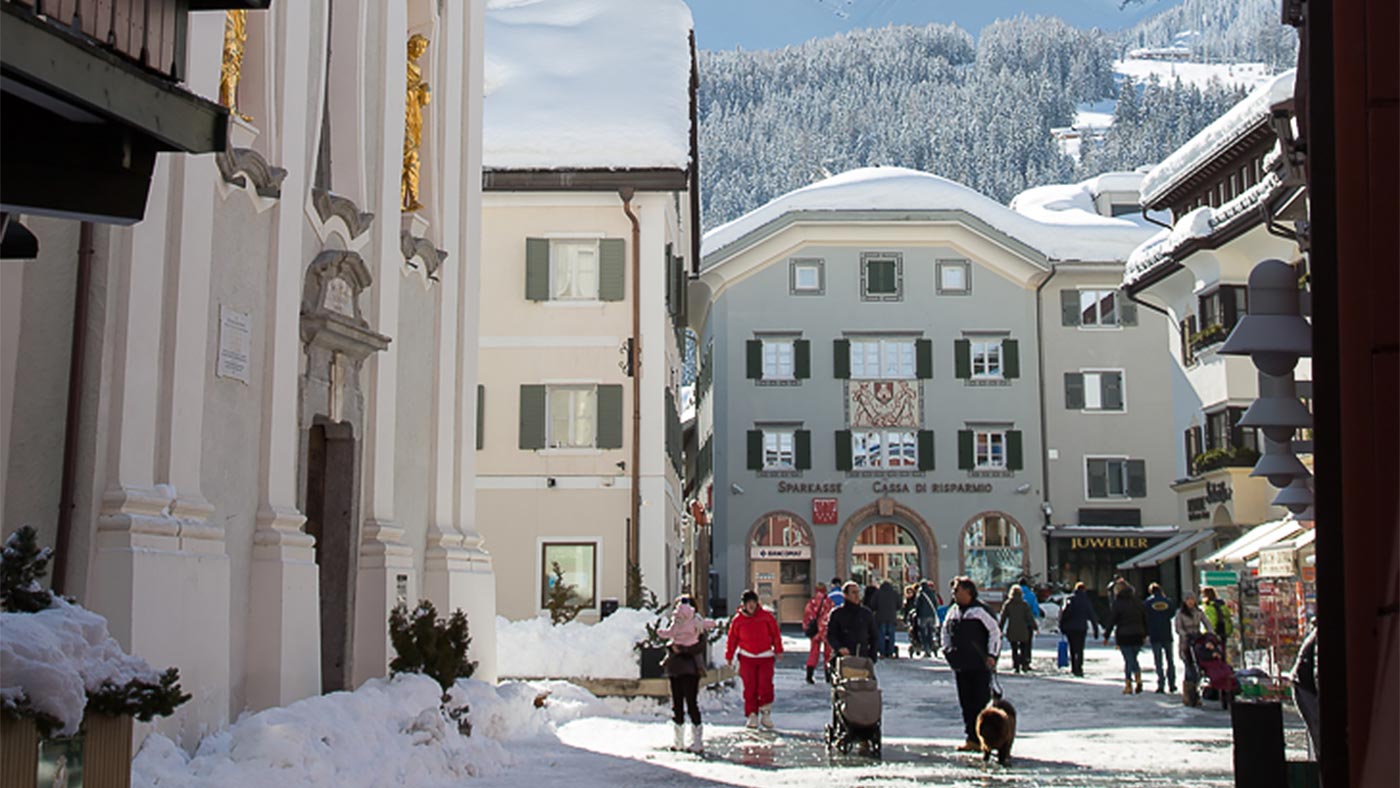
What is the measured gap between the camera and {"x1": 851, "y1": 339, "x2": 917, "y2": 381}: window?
181ft

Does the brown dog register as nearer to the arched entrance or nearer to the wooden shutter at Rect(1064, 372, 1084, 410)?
the arched entrance

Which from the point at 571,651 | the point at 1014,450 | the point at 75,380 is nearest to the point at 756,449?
the point at 1014,450

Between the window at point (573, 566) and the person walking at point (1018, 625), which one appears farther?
the window at point (573, 566)

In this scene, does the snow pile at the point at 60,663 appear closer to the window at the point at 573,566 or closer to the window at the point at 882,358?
the window at the point at 573,566

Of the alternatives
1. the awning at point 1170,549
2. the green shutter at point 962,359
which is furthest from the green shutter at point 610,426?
the green shutter at point 962,359

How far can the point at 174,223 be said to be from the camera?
11.4 meters

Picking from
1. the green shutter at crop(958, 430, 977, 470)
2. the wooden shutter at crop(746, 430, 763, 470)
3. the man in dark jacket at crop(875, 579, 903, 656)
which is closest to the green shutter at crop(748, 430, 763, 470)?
the wooden shutter at crop(746, 430, 763, 470)

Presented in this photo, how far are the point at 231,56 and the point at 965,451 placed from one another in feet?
144

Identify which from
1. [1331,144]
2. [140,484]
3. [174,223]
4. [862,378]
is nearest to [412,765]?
[140,484]

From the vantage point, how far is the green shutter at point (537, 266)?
30.6 metres

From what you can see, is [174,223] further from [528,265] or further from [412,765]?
[528,265]

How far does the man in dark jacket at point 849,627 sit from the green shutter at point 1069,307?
1534 inches

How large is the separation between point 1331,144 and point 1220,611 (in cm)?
Result: 1663

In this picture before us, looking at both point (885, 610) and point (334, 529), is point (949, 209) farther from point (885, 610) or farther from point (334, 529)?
point (334, 529)
